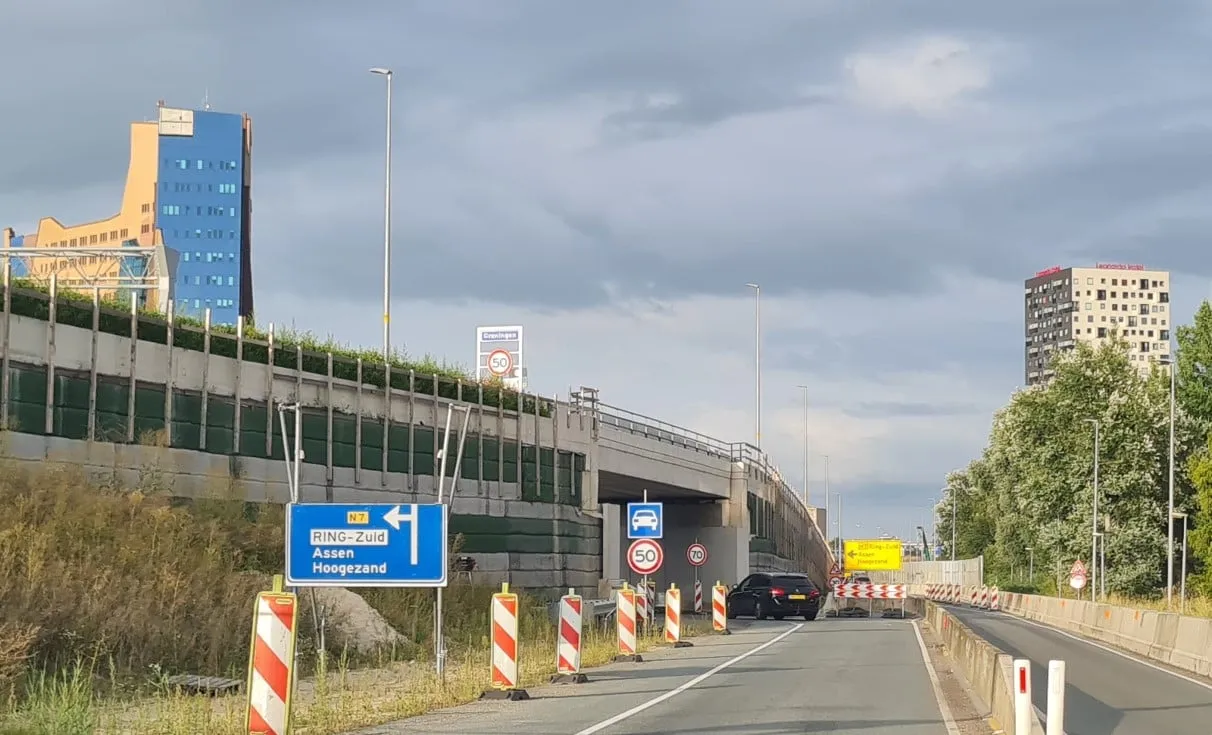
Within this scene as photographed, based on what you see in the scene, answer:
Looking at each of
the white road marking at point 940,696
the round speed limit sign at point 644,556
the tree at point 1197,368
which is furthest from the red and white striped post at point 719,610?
the tree at point 1197,368

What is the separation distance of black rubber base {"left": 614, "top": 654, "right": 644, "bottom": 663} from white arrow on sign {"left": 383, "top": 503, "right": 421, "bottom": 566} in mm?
9457

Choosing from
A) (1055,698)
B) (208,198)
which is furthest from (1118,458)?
(208,198)

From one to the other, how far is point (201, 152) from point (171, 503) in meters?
133

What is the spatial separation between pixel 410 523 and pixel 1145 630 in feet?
70.7

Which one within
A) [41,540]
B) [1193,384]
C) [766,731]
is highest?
[1193,384]

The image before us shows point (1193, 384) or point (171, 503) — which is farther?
point (1193, 384)

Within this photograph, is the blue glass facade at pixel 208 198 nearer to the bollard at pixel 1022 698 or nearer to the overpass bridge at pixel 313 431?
the overpass bridge at pixel 313 431

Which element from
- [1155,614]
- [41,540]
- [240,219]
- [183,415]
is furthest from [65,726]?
[240,219]

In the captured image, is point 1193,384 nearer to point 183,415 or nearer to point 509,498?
point 509,498

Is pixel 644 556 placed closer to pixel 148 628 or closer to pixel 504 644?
pixel 504 644

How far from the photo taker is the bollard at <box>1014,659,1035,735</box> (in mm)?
12688

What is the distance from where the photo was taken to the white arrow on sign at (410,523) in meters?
18.5

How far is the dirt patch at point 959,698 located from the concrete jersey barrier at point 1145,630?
4.37m

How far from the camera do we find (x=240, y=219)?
15788 cm
